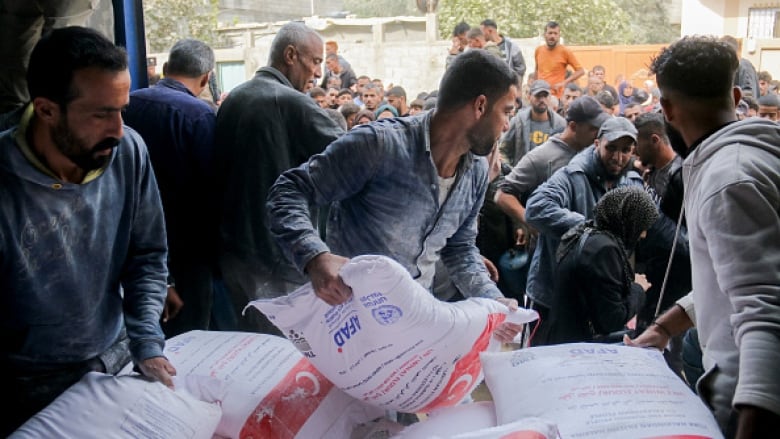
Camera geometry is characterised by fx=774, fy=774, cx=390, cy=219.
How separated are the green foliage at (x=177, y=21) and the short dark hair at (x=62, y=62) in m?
16.6

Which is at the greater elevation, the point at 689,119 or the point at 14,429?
the point at 689,119

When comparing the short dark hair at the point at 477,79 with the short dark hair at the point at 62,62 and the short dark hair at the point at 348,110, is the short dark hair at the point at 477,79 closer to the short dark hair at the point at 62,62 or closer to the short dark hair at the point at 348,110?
the short dark hair at the point at 62,62

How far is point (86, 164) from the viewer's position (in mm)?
1786

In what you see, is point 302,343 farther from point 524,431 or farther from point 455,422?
point 524,431

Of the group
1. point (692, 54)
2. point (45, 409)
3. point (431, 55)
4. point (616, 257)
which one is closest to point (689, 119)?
point (692, 54)

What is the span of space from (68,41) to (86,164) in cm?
28

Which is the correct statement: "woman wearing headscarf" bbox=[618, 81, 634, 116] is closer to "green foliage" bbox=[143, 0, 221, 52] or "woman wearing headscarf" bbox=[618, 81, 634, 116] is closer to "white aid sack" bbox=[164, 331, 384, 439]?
"green foliage" bbox=[143, 0, 221, 52]

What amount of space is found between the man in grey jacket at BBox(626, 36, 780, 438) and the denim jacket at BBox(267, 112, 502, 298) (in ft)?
2.24

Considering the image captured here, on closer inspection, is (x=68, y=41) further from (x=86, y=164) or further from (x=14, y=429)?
(x=14, y=429)

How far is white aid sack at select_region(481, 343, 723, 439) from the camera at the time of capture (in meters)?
1.63

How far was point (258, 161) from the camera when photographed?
2996 mm

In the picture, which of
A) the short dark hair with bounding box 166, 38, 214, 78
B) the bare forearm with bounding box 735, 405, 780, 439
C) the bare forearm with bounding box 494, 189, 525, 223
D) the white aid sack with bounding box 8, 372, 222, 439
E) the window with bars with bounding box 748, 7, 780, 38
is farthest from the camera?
the window with bars with bounding box 748, 7, 780, 38

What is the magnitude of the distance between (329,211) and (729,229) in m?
1.31

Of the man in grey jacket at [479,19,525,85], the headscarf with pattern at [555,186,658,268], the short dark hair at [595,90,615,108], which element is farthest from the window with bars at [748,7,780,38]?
the headscarf with pattern at [555,186,658,268]
